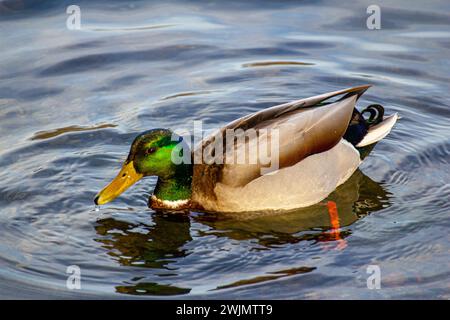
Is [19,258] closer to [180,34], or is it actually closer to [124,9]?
[180,34]

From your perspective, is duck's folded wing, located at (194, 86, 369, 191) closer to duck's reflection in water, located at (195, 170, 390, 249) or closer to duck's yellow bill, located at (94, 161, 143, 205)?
duck's reflection in water, located at (195, 170, 390, 249)

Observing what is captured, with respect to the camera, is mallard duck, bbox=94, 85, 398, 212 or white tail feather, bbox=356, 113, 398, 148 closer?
mallard duck, bbox=94, 85, 398, 212

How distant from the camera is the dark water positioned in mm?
6184

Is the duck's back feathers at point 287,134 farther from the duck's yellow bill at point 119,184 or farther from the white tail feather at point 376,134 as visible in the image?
the duck's yellow bill at point 119,184

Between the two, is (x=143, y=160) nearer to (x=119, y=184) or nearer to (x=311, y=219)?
(x=119, y=184)

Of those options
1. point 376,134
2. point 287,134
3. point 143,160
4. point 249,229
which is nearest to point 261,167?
point 287,134

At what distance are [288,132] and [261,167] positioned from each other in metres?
0.38

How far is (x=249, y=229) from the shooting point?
6.98m

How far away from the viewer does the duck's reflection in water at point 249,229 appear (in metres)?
6.54

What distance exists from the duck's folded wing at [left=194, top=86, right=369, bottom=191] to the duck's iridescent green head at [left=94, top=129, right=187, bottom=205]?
310 millimetres

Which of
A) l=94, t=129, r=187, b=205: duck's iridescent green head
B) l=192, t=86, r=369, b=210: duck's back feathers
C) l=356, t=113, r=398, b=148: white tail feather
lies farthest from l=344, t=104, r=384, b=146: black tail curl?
l=94, t=129, r=187, b=205: duck's iridescent green head

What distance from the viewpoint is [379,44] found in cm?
1051

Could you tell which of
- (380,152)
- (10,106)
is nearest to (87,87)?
(10,106)

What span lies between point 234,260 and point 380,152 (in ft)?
8.10
